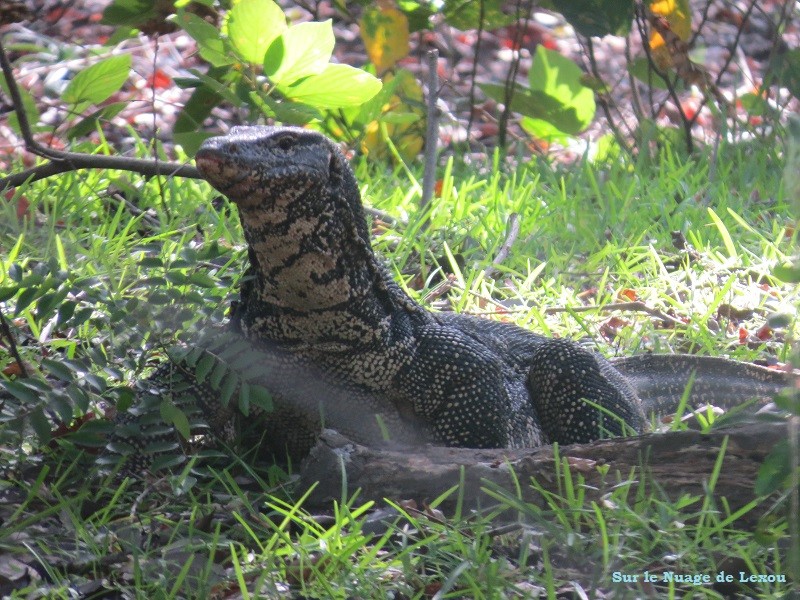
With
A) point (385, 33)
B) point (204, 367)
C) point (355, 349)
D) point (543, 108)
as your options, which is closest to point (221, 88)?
point (355, 349)

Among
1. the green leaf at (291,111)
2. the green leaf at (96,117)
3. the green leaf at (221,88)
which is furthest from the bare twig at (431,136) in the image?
the green leaf at (96,117)

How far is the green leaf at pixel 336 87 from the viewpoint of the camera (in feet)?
15.9

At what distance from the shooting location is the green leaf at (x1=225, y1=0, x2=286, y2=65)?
4816 mm

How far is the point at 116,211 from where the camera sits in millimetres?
5652

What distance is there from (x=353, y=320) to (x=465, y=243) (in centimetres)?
212

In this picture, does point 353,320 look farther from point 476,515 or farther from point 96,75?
point 96,75

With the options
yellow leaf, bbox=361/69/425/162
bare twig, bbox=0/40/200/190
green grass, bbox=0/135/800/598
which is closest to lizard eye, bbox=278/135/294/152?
green grass, bbox=0/135/800/598

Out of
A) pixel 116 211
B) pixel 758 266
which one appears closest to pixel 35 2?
pixel 116 211

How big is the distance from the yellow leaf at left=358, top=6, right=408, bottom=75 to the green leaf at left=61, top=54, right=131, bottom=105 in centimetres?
217

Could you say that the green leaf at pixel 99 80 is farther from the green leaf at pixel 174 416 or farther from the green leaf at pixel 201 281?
the green leaf at pixel 174 416

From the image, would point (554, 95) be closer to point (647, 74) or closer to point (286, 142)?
point (647, 74)

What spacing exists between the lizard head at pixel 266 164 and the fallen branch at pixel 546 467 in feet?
2.60

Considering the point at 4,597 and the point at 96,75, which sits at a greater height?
the point at 96,75

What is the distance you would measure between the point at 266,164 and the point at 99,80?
233cm
